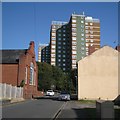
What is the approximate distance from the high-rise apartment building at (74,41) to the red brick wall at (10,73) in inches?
3338

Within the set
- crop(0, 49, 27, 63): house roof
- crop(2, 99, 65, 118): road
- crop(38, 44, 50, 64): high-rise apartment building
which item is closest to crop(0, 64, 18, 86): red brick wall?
crop(0, 49, 27, 63): house roof

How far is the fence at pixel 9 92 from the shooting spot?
139 feet

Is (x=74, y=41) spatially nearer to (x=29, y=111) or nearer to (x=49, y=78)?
(x=49, y=78)

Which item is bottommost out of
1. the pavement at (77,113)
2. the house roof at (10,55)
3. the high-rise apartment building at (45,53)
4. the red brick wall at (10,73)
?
the pavement at (77,113)

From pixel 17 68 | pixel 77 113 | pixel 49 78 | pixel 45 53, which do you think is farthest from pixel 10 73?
pixel 45 53

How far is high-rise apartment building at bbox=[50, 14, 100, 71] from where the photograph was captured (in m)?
146

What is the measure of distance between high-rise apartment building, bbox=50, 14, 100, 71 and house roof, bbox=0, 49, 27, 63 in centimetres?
8082

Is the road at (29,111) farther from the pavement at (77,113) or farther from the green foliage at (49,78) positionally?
the green foliage at (49,78)

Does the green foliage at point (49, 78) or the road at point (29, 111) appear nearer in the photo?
the road at point (29, 111)

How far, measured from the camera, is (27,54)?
206ft

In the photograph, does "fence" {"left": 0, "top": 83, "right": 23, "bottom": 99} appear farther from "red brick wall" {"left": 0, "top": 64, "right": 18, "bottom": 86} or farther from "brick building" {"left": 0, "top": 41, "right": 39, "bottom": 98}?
"red brick wall" {"left": 0, "top": 64, "right": 18, "bottom": 86}

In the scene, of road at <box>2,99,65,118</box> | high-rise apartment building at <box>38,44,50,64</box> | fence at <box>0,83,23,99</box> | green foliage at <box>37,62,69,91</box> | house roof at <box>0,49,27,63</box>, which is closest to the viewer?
road at <box>2,99,65,118</box>

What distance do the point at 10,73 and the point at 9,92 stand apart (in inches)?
520

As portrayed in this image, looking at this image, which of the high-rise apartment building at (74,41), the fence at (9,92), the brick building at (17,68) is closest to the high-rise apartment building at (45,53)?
the high-rise apartment building at (74,41)
